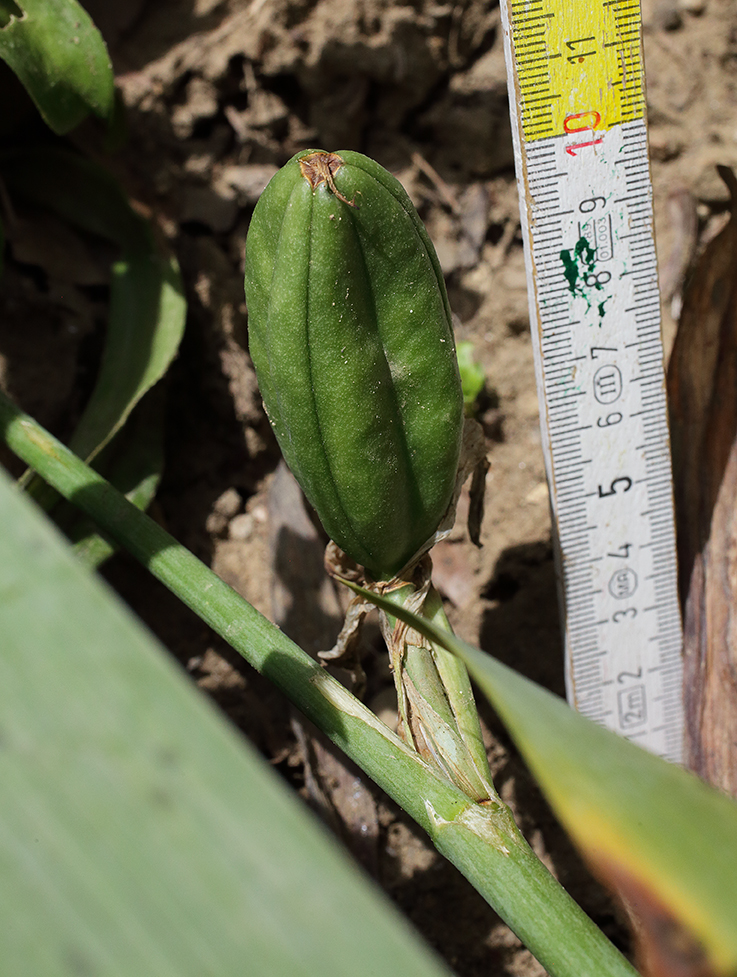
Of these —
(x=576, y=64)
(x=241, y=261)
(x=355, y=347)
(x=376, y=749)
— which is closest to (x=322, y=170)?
(x=355, y=347)

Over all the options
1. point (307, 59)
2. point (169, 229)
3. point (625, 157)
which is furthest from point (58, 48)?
point (625, 157)

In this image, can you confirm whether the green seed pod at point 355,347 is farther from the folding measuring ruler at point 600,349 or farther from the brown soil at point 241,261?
the brown soil at point 241,261

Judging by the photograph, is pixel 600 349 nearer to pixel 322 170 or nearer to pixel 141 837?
pixel 322 170

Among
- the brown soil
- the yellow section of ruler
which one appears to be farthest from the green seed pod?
the brown soil

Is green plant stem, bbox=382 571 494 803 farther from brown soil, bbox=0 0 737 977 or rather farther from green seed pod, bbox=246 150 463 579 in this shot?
brown soil, bbox=0 0 737 977

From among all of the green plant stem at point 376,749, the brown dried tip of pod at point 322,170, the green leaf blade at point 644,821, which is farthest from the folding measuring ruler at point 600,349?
the green leaf blade at point 644,821
